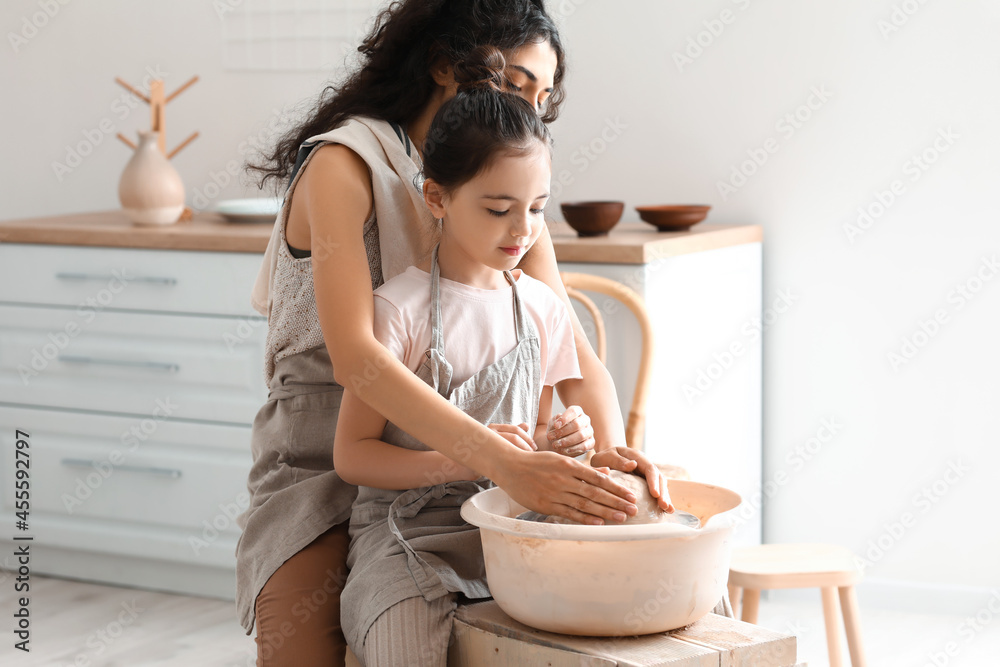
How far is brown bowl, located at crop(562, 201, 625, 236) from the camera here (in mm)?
2092

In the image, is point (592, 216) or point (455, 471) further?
point (592, 216)

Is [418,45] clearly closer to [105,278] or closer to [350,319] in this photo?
[350,319]

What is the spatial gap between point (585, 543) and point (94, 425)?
1947 millimetres

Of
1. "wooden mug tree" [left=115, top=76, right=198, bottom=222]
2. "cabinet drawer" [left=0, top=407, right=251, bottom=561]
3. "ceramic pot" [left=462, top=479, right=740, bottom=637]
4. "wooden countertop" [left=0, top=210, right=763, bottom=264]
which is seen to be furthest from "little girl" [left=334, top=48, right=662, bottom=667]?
"wooden mug tree" [left=115, top=76, right=198, bottom=222]

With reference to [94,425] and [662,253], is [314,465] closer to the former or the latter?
[662,253]

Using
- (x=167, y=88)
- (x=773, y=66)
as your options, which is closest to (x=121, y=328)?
(x=167, y=88)

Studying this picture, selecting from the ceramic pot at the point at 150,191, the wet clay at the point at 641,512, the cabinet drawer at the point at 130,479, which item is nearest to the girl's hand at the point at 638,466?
the wet clay at the point at 641,512

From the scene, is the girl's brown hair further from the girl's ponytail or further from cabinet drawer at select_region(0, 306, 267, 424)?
cabinet drawer at select_region(0, 306, 267, 424)

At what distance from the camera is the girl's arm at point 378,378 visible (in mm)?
952

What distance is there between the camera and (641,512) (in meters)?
0.96

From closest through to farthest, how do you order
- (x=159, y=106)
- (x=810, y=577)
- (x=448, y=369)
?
(x=448, y=369) → (x=810, y=577) → (x=159, y=106)

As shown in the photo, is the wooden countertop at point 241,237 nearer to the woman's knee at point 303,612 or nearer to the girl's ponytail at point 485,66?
the girl's ponytail at point 485,66

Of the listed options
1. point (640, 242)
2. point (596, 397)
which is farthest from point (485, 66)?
point (640, 242)

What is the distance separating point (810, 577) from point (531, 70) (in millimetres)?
966
